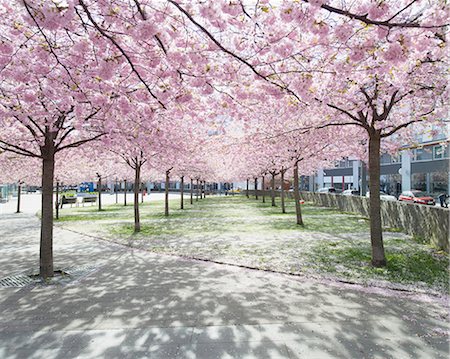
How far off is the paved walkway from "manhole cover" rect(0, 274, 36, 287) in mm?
333

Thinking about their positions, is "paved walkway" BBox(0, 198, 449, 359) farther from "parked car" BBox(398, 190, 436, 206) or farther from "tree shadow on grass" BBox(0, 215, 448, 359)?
"parked car" BBox(398, 190, 436, 206)

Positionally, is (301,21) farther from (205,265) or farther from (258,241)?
(258,241)

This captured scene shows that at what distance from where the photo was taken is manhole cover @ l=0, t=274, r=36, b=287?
6701mm

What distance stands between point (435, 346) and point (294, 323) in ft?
5.83

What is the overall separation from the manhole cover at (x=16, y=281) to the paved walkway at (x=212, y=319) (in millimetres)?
333

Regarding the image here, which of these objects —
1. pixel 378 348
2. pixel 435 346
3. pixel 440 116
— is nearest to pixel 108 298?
pixel 378 348

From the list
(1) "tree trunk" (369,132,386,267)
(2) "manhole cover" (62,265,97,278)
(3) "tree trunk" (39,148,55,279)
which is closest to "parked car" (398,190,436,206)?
(1) "tree trunk" (369,132,386,267)

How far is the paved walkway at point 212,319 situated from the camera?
395cm

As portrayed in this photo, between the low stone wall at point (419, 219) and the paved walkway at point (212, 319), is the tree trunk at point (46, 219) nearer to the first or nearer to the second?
the paved walkway at point (212, 319)

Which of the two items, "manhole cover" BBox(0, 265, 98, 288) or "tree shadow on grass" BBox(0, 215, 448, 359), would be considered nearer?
"tree shadow on grass" BBox(0, 215, 448, 359)

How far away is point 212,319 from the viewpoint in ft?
15.8

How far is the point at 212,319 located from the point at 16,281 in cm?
488

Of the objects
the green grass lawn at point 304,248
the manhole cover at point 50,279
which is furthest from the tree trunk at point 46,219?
the green grass lawn at point 304,248

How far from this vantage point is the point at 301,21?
172 inches
